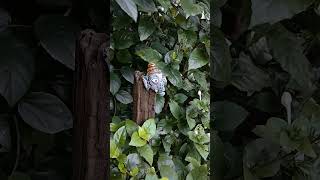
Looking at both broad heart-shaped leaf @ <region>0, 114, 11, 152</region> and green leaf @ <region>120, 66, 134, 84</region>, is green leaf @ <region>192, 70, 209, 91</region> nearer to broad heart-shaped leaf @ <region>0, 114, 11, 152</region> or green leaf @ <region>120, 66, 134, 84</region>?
green leaf @ <region>120, 66, 134, 84</region>

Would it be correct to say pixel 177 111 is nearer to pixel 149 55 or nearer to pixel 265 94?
pixel 149 55

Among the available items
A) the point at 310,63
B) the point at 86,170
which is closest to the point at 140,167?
the point at 86,170

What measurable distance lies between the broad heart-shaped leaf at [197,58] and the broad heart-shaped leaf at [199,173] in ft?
0.81

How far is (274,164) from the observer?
861 mm

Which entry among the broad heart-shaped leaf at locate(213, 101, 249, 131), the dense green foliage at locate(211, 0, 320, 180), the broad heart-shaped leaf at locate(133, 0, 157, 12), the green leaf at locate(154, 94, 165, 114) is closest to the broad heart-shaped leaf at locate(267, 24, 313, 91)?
the dense green foliage at locate(211, 0, 320, 180)

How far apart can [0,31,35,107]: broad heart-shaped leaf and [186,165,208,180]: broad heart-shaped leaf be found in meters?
0.48

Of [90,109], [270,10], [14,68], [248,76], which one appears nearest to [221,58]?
[248,76]

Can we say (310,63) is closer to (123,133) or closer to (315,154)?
(315,154)

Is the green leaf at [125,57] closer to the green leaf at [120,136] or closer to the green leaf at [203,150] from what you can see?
the green leaf at [120,136]

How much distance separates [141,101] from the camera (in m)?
1.05

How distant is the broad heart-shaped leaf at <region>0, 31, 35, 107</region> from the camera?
774 mm

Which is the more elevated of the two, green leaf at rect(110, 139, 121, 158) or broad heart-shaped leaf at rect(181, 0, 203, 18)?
broad heart-shaped leaf at rect(181, 0, 203, 18)

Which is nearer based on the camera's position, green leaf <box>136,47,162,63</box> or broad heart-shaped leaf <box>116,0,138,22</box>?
broad heart-shaped leaf <box>116,0,138,22</box>

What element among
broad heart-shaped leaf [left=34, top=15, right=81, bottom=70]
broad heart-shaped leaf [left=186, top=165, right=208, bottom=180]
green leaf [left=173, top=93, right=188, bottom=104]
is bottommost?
broad heart-shaped leaf [left=186, top=165, right=208, bottom=180]
